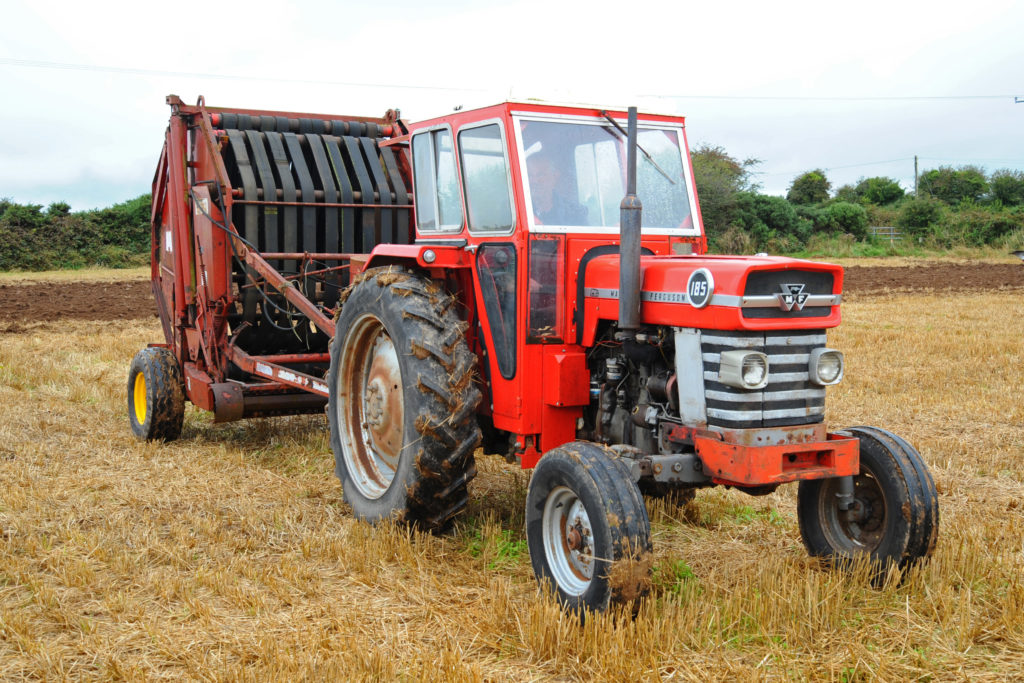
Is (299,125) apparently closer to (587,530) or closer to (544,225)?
(544,225)

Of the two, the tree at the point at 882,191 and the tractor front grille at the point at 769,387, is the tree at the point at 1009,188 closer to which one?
the tree at the point at 882,191

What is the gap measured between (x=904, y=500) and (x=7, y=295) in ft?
70.2

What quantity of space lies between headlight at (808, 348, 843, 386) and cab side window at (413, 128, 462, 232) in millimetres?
2074

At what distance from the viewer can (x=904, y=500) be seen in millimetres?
4348

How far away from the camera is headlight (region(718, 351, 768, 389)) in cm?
411

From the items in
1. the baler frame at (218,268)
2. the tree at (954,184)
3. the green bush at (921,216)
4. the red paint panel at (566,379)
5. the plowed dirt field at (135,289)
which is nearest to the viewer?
the red paint panel at (566,379)

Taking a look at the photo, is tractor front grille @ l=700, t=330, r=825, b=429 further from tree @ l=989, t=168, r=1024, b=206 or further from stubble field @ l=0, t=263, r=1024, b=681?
tree @ l=989, t=168, r=1024, b=206

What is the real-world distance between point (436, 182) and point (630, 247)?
5.60 feet

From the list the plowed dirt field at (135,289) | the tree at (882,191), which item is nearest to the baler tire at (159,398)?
the plowed dirt field at (135,289)

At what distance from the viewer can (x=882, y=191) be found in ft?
182

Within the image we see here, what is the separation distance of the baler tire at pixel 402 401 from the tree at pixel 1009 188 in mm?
46860

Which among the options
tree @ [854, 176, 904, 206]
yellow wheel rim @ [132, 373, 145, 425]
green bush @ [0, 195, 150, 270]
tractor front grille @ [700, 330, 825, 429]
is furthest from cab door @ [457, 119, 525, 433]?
tree @ [854, 176, 904, 206]

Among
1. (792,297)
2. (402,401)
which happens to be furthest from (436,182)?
(792,297)

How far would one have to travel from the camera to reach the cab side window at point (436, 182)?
5.43m
